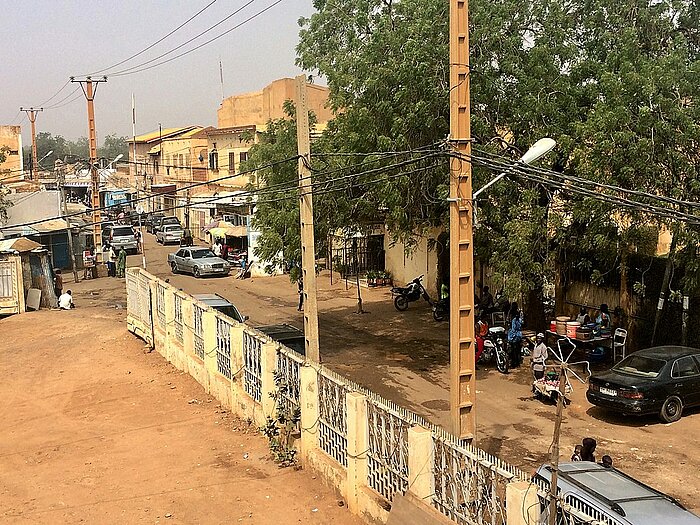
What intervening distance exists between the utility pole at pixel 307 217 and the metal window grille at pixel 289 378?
2.66 feet

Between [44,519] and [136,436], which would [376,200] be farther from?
[44,519]

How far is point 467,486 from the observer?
7.05m

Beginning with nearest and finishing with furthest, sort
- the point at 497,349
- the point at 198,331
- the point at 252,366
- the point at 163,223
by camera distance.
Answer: the point at 252,366 < the point at 198,331 < the point at 497,349 < the point at 163,223

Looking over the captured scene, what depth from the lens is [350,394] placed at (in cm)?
914

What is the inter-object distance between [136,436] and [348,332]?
1087 centimetres

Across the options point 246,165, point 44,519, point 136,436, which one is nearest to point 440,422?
point 136,436

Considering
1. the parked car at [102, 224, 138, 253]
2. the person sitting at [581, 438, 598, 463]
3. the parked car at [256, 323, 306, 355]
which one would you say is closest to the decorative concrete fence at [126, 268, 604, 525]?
the parked car at [256, 323, 306, 355]

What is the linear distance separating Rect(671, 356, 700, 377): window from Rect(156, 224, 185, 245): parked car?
41951 mm

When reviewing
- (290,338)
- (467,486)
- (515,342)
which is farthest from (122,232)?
(467,486)

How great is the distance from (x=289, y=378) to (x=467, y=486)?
4.95 metres

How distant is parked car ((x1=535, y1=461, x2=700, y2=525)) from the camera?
6805mm

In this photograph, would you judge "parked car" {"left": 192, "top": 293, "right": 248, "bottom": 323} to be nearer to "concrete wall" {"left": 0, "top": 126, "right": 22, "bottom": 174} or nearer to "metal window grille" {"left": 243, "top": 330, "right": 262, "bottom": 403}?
"metal window grille" {"left": 243, "top": 330, "right": 262, "bottom": 403}

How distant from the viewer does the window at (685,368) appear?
14.4 m

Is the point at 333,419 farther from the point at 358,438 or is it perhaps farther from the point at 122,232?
the point at 122,232
